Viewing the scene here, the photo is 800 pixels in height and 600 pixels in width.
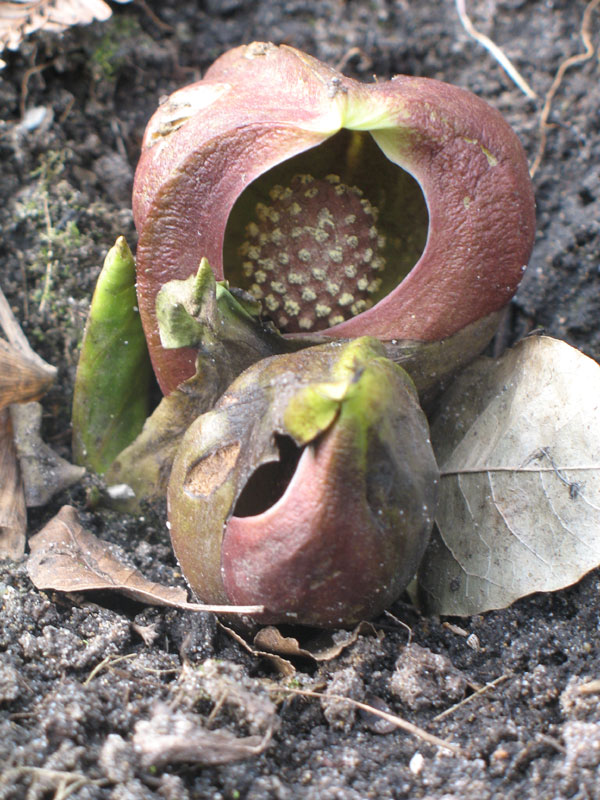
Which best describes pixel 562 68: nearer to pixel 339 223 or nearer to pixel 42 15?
pixel 339 223

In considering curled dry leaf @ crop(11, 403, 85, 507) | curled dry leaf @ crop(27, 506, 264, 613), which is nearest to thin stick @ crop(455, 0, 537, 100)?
curled dry leaf @ crop(11, 403, 85, 507)

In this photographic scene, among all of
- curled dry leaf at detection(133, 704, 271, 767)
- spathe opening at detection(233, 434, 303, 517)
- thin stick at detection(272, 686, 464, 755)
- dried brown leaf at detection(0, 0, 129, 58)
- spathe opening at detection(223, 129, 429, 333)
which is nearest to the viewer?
curled dry leaf at detection(133, 704, 271, 767)

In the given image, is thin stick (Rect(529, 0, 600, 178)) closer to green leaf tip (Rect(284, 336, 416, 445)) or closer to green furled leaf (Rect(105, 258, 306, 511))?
green furled leaf (Rect(105, 258, 306, 511))

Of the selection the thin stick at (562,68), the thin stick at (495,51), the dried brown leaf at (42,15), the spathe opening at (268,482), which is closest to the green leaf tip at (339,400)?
the spathe opening at (268,482)

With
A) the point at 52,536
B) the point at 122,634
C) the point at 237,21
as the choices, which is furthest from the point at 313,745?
the point at 237,21

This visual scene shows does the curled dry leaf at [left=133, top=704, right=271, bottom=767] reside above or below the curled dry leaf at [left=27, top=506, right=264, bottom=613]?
above

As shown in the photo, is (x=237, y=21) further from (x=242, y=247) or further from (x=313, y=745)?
(x=313, y=745)

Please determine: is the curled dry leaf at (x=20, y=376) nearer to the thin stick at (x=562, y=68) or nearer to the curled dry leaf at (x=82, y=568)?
the curled dry leaf at (x=82, y=568)
